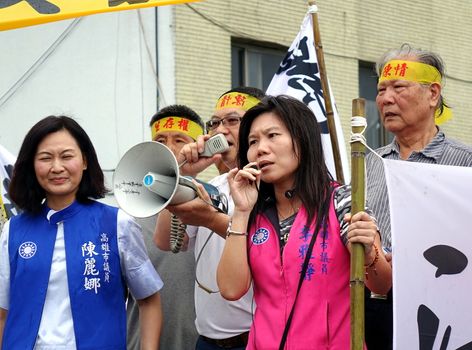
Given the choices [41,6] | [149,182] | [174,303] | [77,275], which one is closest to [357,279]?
[149,182]

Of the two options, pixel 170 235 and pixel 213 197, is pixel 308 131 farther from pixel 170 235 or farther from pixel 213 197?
pixel 170 235

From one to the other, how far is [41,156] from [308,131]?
123cm

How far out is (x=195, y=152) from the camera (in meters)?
3.96

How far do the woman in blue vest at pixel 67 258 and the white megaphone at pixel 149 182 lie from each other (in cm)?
29

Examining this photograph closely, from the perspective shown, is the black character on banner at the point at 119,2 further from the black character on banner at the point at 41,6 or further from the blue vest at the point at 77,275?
the blue vest at the point at 77,275

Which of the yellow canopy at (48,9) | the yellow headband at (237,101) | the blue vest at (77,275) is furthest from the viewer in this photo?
the yellow headband at (237,101)

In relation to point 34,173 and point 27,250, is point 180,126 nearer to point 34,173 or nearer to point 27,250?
point 34,173

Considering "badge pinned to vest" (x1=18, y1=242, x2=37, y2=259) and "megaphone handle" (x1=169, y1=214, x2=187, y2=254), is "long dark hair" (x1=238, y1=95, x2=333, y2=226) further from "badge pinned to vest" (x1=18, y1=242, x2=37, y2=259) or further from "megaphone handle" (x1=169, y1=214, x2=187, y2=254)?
"badge pinned to vest" (x1=18, y1=242, x2=37, y2=259)

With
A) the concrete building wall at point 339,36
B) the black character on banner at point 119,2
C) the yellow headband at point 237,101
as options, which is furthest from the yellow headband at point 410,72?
the concrete building wall at point 339,36

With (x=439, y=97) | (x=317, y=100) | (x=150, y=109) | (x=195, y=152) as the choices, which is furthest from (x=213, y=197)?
(x=150, y=109)

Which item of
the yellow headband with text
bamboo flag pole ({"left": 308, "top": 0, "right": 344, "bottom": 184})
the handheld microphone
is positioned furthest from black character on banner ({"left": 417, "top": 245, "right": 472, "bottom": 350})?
bamboo flag pole ({"left": 308, "top": 0, "right": 344, "bottom": 184})

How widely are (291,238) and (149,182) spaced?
0.69 m

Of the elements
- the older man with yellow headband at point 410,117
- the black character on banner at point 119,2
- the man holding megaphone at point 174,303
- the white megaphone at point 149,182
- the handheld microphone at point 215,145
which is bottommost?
the man holding megaphone at point 174,303

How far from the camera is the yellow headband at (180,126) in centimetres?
528
